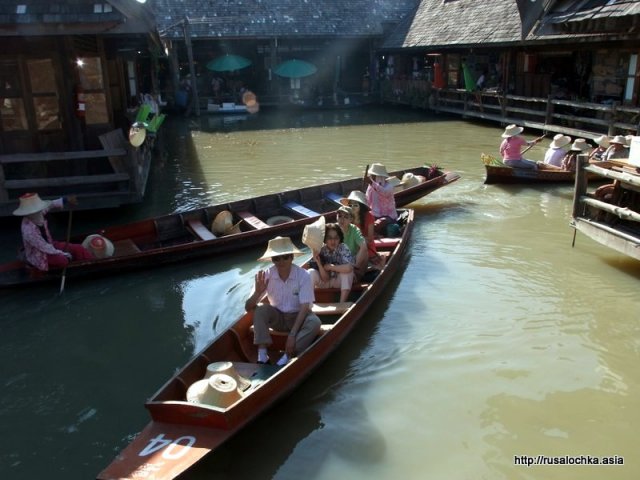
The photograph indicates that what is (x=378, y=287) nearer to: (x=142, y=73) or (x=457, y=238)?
(x=457, y=238)

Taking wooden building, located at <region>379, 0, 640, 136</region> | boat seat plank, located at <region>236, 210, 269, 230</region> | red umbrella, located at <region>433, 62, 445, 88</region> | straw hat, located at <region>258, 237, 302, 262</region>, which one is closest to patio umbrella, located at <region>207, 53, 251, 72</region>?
wooden building, located at <region>379, 0, 640, 136</region>

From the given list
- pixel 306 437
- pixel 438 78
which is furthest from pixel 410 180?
pixel 438 78

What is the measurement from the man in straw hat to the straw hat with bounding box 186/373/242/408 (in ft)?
2.75

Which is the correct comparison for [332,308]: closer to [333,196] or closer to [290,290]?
[290,290]

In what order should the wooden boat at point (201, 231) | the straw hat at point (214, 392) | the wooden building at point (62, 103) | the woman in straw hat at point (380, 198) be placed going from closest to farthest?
the straw hat at point (214, 392)
the wooden boat at point (201, 231)
the wooden building at point (62, 103)
the woman in straw hat at point (380, 198)

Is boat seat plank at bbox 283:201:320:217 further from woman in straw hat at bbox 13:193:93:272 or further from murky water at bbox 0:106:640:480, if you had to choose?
woman in straw hat at bbox 13:193:93:272

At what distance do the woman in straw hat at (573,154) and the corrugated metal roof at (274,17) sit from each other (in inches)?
704

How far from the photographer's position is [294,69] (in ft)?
89.5

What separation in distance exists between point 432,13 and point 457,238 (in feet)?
64.0

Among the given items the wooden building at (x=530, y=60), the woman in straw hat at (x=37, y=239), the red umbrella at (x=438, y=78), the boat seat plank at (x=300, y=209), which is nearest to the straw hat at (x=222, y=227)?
the boat seat plank at (x=300, y=209)

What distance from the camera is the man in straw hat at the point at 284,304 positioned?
228 inches

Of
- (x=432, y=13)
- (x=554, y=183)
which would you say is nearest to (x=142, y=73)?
(x=432, y=13)

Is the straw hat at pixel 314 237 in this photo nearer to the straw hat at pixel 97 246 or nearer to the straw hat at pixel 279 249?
the straw hat at pixel 279 249

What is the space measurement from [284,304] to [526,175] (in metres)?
8.96
